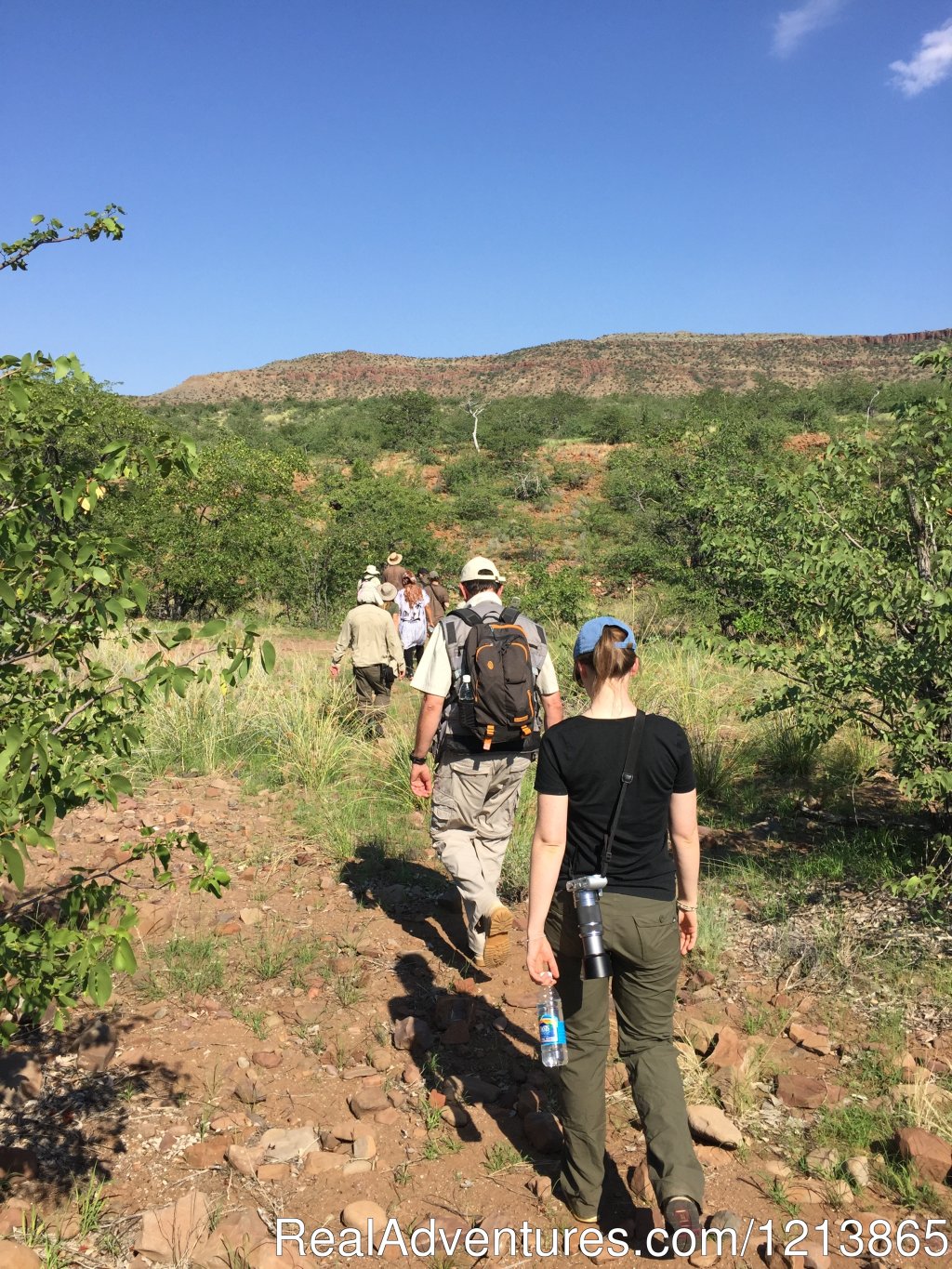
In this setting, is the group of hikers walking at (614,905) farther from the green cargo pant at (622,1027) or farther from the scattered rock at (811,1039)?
the scattered rock at (811,1039)

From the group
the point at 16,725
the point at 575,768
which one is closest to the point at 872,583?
the point at 575,768

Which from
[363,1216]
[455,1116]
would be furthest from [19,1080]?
[455,1116]

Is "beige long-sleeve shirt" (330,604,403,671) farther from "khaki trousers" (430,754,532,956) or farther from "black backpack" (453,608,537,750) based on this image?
"black backpack" (453,608,537,750)

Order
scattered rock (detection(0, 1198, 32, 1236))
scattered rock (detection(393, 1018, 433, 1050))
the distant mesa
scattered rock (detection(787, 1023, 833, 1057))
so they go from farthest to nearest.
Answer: the distant mesa
scattered rock (detection(393, 1018, 433, 1050))
scattered rock (detection(787, 1023, 833, 1057))
scattered rock (detection(0, 1198, 32, 1236))

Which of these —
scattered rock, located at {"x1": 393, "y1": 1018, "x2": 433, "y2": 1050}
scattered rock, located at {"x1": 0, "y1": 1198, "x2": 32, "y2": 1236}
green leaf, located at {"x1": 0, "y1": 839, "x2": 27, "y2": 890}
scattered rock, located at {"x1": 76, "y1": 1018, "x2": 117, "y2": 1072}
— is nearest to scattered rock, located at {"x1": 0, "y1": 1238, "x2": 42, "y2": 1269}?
scattered rock, located at {"x1": 0, "y1": 1198, "x2": 32, "y2": 1236}

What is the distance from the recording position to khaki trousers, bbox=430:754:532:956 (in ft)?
14.1

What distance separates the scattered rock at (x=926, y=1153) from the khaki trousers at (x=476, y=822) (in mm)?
1936

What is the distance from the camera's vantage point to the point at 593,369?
73562 mm

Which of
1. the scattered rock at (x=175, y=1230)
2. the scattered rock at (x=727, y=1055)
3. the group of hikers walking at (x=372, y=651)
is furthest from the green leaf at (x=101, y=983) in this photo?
the group of hikers walking at (x=372, y=651)

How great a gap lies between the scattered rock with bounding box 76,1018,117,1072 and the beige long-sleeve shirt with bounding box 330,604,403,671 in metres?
4.39

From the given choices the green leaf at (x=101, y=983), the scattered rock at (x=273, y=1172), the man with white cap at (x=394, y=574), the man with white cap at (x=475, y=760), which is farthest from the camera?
the man with white cap at (x=394, y=574)

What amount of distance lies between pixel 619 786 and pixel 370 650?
5447 mm

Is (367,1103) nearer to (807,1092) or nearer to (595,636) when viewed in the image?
(807,1092)

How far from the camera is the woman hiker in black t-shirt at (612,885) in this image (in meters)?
2.64
